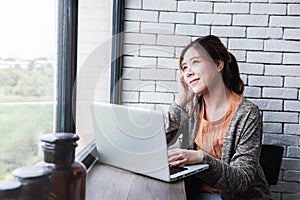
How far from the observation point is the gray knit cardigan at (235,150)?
154 cm

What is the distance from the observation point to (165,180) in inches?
56.2

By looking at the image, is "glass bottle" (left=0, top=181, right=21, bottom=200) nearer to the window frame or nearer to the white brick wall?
the window frame

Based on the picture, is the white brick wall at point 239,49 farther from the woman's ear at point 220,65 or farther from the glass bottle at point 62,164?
the glass bottle at point 62,164

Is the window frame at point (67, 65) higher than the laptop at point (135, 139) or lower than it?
higher

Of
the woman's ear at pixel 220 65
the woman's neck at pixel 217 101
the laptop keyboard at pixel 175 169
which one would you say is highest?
the woman's ear at pixel 220 65

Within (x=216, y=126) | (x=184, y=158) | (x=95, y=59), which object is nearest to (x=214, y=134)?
(x=216, y=126)

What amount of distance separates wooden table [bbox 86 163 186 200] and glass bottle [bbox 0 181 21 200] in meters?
0.60

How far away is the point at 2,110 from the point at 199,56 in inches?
45.6

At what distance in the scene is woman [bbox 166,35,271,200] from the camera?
1562 millimetres

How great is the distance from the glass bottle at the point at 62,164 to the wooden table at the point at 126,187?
18.2 inches

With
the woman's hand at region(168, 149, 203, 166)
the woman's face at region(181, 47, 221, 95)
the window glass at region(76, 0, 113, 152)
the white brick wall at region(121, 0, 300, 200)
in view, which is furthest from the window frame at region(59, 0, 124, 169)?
the white brick wall at region(121, 0, 300, 200)

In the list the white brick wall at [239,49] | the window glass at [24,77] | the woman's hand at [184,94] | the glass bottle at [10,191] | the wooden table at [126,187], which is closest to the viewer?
the glass bottle at [10,191]

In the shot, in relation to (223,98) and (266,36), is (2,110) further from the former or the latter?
(266,36)

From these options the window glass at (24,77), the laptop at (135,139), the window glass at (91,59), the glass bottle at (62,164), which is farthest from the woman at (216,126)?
the glass bottle at (62,164)
